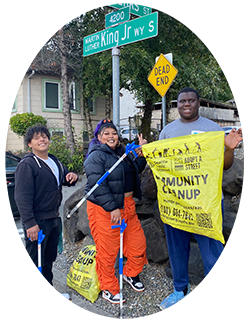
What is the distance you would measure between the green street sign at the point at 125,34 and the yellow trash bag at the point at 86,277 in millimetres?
2875

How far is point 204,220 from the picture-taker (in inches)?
101

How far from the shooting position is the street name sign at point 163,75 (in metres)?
4.43

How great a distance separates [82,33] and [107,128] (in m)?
7.18

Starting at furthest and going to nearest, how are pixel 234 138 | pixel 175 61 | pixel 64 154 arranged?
pixel 175 61, pixel 64 154, pixel 234 138

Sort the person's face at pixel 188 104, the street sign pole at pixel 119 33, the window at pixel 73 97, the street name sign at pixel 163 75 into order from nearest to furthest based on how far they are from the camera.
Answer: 1. the person's face at pixel 188 104
2. the street sign pole at pixel 119 33
3. the street name sign at pixel 163 75
4. the window at pixel 73 97

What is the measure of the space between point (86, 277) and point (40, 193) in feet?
4.40

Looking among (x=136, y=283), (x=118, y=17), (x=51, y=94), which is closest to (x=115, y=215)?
(x=136, y=283)

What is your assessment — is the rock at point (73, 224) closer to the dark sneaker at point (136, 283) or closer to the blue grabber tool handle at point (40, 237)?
the dark sneaker at point (136, 283)

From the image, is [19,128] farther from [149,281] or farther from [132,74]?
[132,74]

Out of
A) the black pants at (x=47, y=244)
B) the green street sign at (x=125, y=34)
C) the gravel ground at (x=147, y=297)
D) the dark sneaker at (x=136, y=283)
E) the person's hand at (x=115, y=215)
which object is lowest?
the gravel ground at (x=147, y=297)

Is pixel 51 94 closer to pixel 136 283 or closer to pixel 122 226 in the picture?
pixel 122 226

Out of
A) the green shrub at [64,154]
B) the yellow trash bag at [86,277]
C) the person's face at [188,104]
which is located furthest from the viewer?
the green shrub at [64,154]

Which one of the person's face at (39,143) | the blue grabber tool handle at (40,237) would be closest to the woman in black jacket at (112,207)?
the person's face at (39,143)

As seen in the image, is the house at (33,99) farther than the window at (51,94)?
No
